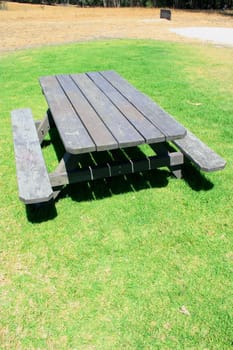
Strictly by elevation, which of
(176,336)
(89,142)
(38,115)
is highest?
(89,142)

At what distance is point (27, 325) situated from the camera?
207 cm

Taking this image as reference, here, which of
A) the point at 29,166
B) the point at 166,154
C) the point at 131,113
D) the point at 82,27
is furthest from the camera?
the point at 82,27

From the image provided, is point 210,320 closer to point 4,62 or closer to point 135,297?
point 135,297

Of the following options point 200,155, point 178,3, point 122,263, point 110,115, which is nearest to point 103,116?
point 110,115

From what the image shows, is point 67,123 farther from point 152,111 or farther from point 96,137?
point 152,111

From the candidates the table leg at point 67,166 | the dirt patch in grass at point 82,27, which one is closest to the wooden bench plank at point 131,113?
the table leg at point 67,166

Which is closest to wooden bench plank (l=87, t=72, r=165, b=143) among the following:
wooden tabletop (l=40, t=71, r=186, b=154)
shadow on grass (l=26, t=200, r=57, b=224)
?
wooden tabletop (l=40, t=71, r=186, b=154)

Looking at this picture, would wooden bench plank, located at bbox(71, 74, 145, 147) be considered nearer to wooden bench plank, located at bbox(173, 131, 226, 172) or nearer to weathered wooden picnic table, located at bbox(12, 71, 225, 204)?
weathered wooden picnic table, located at bbox(12, 71, 225, 204)

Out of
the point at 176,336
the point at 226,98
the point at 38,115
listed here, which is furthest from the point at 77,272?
the point at 226,98

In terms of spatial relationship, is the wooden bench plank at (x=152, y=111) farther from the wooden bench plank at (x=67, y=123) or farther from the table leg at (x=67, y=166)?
the table leg at (x=67, y=166)

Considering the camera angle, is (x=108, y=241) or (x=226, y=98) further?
(x=226, y=98)

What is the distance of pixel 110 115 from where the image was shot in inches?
120

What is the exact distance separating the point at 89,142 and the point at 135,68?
5138 mm

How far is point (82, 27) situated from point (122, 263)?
12.4 m
